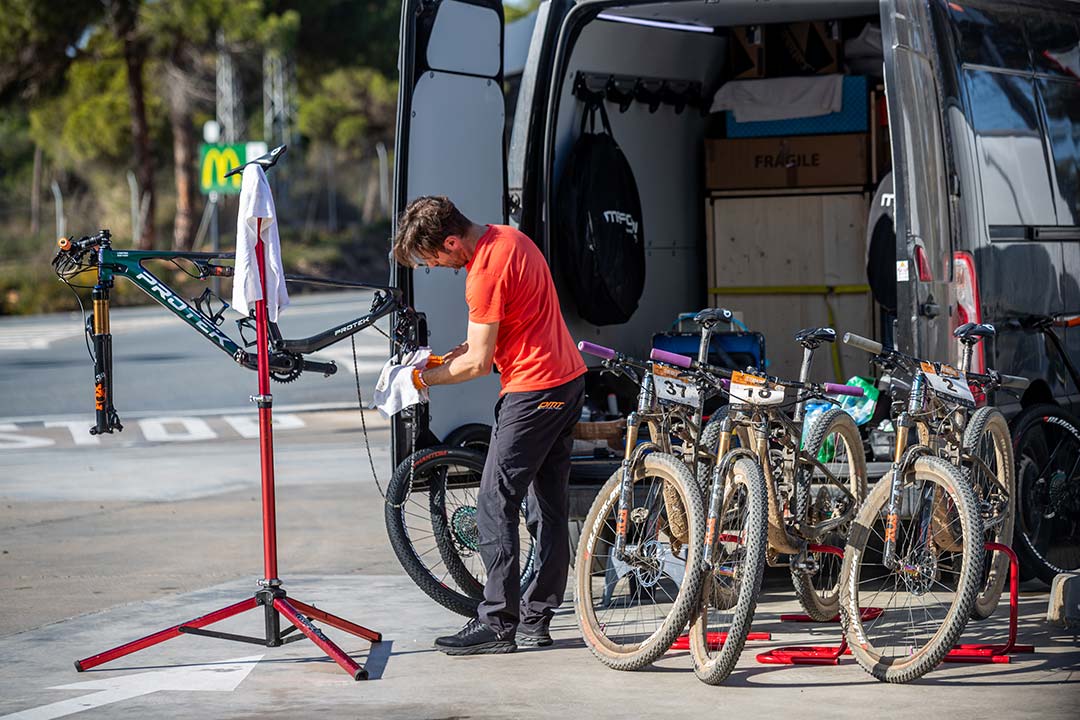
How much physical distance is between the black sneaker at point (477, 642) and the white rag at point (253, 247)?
143 centimetres

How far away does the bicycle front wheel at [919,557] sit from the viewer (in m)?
5.76

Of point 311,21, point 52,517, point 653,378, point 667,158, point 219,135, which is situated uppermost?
point 311,21

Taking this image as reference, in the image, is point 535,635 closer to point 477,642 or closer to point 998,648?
point 477,642

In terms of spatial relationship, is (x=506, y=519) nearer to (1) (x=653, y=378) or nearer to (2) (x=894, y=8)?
(1) (x=653, y=378)

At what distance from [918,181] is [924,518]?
1540 mm

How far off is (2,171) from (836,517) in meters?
65.8

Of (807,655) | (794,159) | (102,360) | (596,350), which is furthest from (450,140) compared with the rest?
(794,159)

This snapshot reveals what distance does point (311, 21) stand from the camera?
4609 cm

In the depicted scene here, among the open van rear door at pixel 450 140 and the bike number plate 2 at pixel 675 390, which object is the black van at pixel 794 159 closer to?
the open van rear door at pixel 450 140

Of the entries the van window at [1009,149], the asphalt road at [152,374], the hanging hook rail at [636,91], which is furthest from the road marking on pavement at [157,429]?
the van window at [1009,149]

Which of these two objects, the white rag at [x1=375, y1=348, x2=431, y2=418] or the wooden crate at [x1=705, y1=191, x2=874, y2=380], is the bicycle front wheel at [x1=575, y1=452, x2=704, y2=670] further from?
the wooden crate at [x1=705, y1=191, x2=874, y2=380]

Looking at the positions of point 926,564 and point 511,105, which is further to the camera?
point 511,105

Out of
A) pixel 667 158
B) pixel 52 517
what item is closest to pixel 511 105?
pixel 667 158

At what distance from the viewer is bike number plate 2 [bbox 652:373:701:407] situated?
6.33 meters
